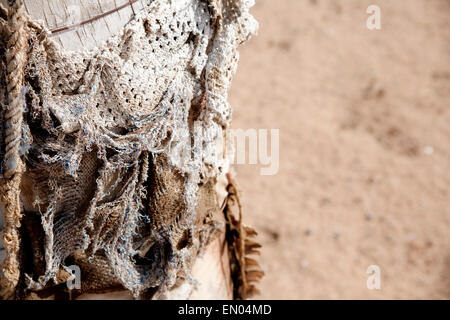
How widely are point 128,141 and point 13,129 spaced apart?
0.23 metres

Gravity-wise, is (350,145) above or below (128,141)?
above

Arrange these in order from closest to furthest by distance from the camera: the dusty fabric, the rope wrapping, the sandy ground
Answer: the rope wrapping, the dusty fabric, the sandy ground

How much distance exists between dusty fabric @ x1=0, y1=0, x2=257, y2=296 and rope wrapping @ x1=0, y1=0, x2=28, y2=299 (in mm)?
29

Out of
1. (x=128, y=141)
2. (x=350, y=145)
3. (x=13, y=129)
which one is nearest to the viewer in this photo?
(x=13, y=129)

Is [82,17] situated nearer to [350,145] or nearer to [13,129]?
[13,129]

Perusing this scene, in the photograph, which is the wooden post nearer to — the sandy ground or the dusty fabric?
the dusty fabric

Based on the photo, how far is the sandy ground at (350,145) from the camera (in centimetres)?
289

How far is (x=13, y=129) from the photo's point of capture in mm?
1000

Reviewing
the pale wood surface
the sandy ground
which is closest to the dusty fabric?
the pale wood surface

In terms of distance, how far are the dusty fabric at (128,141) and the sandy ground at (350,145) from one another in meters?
1.67

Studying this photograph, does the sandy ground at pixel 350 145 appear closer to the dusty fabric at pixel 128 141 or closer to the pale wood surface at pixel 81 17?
the dusty fabric at pixel 128 141

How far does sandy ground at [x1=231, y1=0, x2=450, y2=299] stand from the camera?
2889 mm

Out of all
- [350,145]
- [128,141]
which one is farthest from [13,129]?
[350,145]
